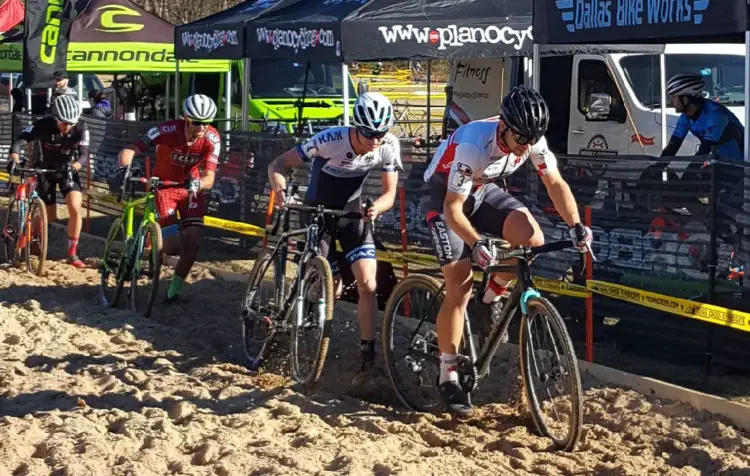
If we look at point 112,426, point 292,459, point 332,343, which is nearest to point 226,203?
point 332,343

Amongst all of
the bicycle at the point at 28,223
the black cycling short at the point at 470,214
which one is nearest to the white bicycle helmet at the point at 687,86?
the black cycling short at the point at 470,214

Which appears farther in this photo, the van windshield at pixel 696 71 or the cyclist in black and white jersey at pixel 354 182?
the van windshield at pixel 696 71

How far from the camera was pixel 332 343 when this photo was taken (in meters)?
8.54

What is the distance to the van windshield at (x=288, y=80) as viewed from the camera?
20375 millimetres

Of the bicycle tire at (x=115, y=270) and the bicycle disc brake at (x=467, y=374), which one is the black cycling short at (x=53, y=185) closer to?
the bicycle tire at (x=115, y=270)

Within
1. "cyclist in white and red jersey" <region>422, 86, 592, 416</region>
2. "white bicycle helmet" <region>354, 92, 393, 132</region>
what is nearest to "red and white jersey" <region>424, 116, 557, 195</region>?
"cyclist in white and red jersey" <region>422, 86, 592, 416</region>

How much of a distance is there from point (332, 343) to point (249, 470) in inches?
119

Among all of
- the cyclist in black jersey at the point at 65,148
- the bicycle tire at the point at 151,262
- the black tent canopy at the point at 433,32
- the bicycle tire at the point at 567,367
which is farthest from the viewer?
the black tent canopy at the point at 433,32

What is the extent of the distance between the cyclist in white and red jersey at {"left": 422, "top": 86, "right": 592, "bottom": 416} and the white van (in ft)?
23.8

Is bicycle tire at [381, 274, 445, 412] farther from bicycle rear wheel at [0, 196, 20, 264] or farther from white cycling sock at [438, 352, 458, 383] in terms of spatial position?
bicycle rear wheel at [0, 196, 20, 264]

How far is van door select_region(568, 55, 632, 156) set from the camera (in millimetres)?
14039

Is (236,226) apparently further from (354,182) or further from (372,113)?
(372,113)

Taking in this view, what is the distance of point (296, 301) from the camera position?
24.3 feet

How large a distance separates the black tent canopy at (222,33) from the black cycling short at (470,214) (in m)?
9.61
